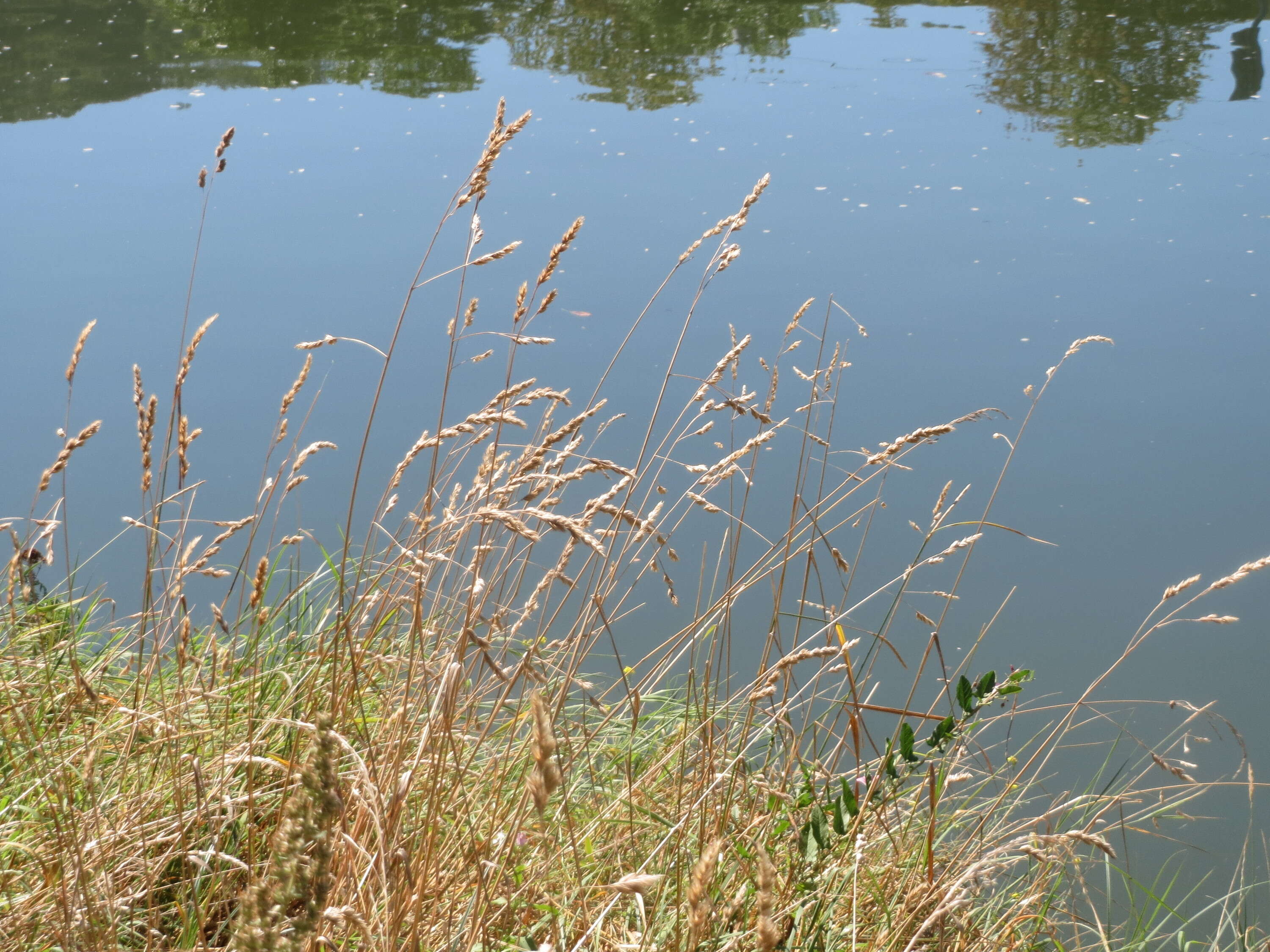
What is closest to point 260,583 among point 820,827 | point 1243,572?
point 820,827

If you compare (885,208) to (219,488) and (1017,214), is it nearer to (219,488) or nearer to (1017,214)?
(1017,214)

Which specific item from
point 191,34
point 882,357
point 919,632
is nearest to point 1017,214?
point 882,357

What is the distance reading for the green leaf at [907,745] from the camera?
4.40ft

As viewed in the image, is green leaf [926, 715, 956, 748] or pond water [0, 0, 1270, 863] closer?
green leaf [926, 715, 956, 748]

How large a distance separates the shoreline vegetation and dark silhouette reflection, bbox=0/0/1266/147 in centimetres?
397

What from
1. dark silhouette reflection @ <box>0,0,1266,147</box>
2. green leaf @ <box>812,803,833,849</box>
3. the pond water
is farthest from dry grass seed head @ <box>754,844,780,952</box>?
dark silhouette reflection @ <box>0,0,1266,147</box>

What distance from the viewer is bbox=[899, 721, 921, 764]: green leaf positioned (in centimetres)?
134

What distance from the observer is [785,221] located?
13.9 feet

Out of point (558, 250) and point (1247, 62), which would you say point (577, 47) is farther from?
point (558, 250)

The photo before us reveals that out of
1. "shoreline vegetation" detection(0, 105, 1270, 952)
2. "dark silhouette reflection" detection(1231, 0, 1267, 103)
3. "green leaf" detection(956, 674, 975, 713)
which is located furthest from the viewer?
"dark silhouette reflection" detection(1231, 0, 1267, 103)

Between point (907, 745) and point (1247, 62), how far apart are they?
5922mm

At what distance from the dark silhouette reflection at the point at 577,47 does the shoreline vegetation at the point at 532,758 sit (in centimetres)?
397

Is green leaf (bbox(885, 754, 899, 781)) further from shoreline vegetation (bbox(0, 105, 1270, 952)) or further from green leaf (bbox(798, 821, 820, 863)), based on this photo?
green leaf (bbox(798, 821, 820, 863))

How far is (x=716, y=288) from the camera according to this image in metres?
3.74
